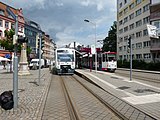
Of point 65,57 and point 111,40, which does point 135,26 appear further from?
point 65,57

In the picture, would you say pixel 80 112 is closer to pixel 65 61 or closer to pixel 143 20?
pixel 65 61

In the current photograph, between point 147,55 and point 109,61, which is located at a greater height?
point 147,55

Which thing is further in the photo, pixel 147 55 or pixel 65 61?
pixel 147 55

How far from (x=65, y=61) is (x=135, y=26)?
119 ft

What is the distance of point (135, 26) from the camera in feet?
200

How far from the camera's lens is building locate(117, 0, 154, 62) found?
54.0 meters

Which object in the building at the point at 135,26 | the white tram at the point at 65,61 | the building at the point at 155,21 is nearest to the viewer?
the white tram at the point at 65,61

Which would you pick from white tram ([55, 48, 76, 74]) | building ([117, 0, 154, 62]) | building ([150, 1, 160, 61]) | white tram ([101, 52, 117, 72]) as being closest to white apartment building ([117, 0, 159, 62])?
building ([117, 0, 154, 62])

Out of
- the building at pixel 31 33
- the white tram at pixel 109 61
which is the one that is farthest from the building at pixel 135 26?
the building at pixel 31 33

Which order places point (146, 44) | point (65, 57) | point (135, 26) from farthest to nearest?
point (135, 26) < point (146, 44) < point (65, 57)

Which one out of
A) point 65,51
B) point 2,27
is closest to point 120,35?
point 2,27

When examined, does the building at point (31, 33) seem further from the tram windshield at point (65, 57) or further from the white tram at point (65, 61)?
the tram windshield at point (65, 57)

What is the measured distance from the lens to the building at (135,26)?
5400cm

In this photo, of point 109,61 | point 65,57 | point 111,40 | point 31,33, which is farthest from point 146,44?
point 31,33
